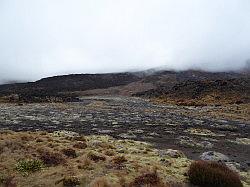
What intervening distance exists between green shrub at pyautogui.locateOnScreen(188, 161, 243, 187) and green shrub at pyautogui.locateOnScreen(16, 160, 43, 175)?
8.02 m

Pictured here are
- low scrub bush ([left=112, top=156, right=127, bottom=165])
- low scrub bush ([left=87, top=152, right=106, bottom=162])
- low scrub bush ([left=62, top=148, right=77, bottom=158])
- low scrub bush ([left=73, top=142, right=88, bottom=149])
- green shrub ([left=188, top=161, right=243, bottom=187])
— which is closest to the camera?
green shrub ([left=188, top=161, right=243, bottom=187])

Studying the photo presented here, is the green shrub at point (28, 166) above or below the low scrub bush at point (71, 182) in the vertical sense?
above

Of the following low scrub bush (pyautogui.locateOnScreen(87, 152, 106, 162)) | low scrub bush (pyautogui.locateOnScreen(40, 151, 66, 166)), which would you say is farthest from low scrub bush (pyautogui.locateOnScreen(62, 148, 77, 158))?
low scrub bush (pyautogui.locateOnScreen(87, 152, 106, 162))

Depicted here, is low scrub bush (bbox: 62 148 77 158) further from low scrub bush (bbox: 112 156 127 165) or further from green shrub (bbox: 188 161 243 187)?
green shrub (bbox: 188 161 243 187)

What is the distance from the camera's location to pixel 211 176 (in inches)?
803

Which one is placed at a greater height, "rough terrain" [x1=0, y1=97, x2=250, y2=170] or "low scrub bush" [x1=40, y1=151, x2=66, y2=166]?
"low scrub bush" [x1=40, y1=151, x2=66, y2=166]

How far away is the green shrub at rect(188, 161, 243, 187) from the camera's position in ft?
66.0

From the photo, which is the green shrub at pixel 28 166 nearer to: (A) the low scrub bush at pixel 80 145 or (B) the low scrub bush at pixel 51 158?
(B) the low scrub bush at pixel 51 158

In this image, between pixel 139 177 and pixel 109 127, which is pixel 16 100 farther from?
pixel 139 177

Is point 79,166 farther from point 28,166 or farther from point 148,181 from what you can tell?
point 148,181

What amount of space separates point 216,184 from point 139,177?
142 inches

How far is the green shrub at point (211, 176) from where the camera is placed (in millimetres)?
20109

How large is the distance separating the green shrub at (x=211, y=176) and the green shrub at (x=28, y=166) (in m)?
8.02

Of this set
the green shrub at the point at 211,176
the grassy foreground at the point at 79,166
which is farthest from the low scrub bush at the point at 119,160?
the green shrub at the point at 211,176
